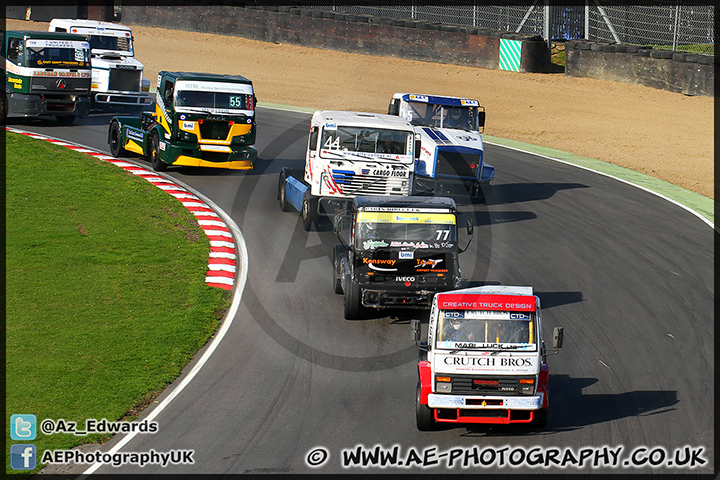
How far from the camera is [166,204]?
24.1m

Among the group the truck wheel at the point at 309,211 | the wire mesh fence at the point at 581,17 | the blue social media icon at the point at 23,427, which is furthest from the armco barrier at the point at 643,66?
the blue social media icon at the point at 23,427

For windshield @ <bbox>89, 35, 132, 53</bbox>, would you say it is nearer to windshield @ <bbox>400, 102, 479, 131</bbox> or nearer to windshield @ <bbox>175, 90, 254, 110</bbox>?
windshield @ <bbox>175, 90, 254, 110</bbox>

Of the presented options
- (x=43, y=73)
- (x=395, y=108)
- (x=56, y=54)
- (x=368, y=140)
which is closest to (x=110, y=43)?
(x=56, y=54)

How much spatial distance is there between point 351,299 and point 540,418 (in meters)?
5.01

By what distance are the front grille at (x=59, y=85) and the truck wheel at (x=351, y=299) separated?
18134 millimetres

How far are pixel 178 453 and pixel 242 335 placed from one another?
14.4 feet

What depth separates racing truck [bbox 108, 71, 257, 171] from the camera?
2550 cm

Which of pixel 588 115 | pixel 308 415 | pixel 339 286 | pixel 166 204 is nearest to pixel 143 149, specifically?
pixel 166 204

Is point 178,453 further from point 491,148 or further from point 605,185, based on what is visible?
point 491,148

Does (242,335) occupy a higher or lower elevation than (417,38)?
lower

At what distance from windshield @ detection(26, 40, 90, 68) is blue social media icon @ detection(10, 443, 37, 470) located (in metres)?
21.0

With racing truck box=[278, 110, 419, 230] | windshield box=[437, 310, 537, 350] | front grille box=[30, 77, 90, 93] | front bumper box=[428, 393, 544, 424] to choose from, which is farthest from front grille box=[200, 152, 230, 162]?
front bumper box=[428, 393, 544, 424]

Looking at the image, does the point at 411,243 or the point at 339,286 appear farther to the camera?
the point at 339,286

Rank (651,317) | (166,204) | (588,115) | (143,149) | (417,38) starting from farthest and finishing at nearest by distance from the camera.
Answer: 1. (417,38)
2. (588,115)
3. (143,149)
4. (166,204)
5. (651,317)
